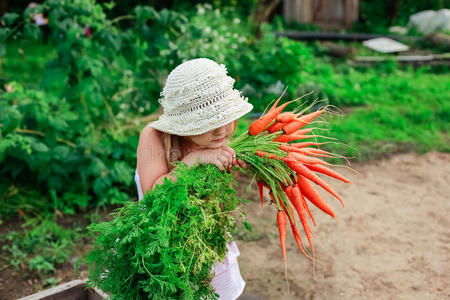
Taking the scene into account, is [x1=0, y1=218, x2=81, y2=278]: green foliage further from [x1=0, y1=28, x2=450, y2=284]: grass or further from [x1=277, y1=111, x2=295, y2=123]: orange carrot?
[x1=277, y1=111, x2=295, y2=123]: orange carrot

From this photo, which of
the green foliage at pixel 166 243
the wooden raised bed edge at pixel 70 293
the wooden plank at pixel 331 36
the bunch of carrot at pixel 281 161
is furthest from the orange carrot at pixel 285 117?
the wooden plank at pixel 331 36

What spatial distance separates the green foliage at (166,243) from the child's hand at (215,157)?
102mm

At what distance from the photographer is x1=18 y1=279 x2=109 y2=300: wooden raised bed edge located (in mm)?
2088

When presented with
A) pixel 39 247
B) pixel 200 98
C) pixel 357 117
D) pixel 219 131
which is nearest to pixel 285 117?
pixel 219 131

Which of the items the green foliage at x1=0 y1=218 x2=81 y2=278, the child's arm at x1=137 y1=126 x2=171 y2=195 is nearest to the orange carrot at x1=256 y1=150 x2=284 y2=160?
the child's arm at x1=137 y1=126 x2=171 y2=195

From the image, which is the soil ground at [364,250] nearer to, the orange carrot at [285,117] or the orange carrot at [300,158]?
the orange carrot at [300,158]

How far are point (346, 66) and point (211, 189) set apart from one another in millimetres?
6730

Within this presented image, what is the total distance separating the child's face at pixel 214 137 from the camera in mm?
1855

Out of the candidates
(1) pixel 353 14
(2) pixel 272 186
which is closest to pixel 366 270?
(2) pixel 272 186

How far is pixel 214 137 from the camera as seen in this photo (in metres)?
1.87

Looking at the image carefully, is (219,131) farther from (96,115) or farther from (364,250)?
(96,115)

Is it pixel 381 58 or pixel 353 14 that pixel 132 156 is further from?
pixel 353 14

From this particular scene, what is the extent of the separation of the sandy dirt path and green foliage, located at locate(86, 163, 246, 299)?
46.0 inches

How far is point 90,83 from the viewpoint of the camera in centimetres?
352
